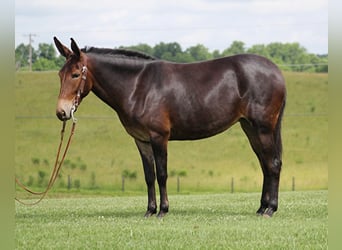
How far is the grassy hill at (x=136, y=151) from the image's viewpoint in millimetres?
49344

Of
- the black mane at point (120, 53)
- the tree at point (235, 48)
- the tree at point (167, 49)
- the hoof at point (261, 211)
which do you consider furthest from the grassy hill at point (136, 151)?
the black mane at point (120, 53)

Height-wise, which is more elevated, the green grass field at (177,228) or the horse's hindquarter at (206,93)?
the horse's hindquarter at (206,93)

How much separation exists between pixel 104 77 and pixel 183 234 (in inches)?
143

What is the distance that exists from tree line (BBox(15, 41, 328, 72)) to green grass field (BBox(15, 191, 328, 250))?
1858 inches

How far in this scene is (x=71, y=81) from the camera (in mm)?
11867

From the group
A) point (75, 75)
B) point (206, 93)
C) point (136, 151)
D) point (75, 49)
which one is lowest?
point (136, 151)

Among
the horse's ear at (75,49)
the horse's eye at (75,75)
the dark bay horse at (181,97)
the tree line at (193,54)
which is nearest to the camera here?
the horse's ear at (75,49)

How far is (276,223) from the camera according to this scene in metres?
11.1

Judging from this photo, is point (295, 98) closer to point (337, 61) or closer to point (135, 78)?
point (135, 78)

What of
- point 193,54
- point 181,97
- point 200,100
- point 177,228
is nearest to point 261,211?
point 200,100

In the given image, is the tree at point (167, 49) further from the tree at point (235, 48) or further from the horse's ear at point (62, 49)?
the horse's ear at point (62, 49)

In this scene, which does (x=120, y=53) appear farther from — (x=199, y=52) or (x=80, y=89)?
(x=199, y=52)

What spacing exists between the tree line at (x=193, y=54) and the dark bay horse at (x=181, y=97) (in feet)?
156

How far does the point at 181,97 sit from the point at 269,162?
195 centimetres
